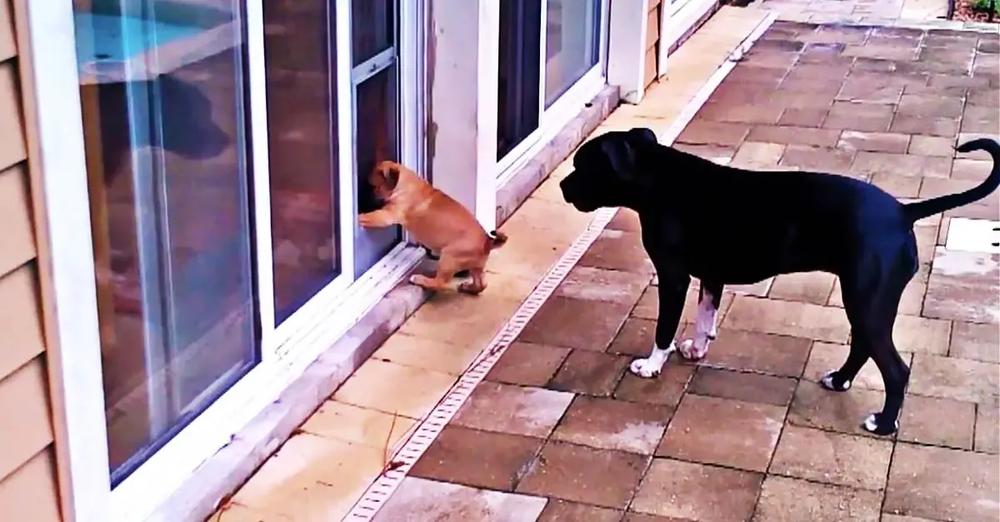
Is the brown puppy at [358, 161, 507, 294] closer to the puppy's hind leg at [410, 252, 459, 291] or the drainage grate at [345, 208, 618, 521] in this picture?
the puppy's hind leg at [410, 252, 459, 291]

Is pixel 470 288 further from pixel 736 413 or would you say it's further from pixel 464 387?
pixel 736 413

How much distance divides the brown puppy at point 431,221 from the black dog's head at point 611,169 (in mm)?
479

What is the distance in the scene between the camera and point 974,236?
14.4 ft

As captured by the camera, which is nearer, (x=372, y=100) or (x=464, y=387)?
(x=464, y=387)

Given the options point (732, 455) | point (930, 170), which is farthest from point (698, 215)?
point (930, 170)

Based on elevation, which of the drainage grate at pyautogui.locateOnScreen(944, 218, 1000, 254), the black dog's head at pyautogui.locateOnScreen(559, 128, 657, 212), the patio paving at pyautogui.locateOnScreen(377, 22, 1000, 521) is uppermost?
the black dog's head at pyautogui.locateOnScreen(559, 128, 657, 212)

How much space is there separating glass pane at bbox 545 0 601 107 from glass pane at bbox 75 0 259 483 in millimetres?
2428

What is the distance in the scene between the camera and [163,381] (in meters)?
2.73

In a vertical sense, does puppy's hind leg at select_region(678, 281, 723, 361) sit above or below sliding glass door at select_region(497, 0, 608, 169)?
below

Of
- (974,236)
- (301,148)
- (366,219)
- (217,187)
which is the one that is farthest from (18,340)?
(974,236)

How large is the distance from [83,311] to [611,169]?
1389 millimetres

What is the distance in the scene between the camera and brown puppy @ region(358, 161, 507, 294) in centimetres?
361

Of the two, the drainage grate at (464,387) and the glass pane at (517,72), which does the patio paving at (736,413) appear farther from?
the glass pane at (517,72)

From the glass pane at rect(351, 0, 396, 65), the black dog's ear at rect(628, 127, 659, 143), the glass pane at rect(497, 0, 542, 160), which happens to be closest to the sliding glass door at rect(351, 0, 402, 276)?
the glass pane at rect(351, 0, 396, 65)
